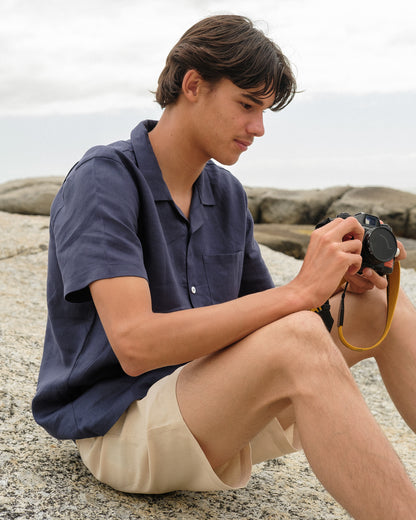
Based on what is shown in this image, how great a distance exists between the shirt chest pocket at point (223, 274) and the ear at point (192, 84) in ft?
1.95

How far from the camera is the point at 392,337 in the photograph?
8.00 feet

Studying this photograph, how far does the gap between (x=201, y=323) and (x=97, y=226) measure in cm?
44

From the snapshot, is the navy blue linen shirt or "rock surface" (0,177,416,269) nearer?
the navy blue linen shirt

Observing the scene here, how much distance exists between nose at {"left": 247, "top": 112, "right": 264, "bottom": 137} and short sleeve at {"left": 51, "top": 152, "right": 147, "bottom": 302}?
0.48 meters

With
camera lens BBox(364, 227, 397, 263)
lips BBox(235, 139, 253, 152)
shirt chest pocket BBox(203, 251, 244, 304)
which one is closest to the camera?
camera lens BBox(364, 227, 397, 263)

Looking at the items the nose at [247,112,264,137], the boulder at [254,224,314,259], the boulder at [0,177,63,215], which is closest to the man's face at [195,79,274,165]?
the nose at [247,112,264,137]

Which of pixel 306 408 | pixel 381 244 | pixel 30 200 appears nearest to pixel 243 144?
pixel 381 244

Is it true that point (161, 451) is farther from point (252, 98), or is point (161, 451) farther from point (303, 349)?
point (252, 98)

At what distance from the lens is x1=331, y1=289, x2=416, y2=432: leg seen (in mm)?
2430

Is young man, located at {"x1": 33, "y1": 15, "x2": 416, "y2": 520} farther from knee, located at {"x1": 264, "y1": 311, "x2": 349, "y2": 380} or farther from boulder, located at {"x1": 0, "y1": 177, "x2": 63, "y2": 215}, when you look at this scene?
boulder, located at {"x1": 0, "y1": 177, "x2": 63, "y2": 215}

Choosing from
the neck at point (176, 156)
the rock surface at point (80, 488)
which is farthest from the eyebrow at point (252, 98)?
the rock surface at point (80, 488)

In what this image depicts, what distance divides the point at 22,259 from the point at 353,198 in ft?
34.4

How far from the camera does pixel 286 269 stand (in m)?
7.70

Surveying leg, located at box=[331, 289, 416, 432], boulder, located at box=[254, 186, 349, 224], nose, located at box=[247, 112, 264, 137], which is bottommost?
boulder, located at box=[254, 186, 349, 224]
